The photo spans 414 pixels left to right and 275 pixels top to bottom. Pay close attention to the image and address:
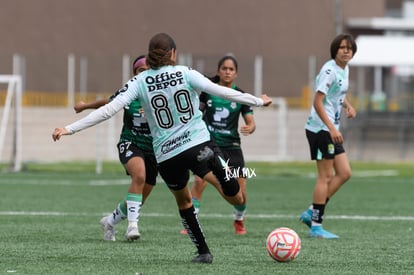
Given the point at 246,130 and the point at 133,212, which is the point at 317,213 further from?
the point at 133,212

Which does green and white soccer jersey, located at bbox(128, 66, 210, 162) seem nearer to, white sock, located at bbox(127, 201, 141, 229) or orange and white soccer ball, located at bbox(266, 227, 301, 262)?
orange and white soccer ball, located at bbox(266, 227, 301, 262)

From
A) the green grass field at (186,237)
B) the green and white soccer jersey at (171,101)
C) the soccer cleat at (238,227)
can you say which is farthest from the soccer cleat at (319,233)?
the green and white soccer jersey at (171,101)

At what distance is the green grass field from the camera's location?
8.90 metres

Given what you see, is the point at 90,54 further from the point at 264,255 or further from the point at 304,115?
the point at 264,255

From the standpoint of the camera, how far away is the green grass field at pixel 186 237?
8.90 metres

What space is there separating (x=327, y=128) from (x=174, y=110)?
3.22 meters

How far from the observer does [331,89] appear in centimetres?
1171

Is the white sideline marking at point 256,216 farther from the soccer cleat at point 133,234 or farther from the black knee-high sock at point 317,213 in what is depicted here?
the soccer cleat at point 133,234

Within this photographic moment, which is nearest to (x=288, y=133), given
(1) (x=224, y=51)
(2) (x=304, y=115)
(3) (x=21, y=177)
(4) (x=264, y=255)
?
(2) (x=304, y=115)

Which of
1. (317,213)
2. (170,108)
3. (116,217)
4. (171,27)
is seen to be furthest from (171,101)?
(171,27)

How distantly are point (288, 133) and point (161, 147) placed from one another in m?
26.4

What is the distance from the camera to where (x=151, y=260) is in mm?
9203

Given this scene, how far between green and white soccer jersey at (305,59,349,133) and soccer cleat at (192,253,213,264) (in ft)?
10.3

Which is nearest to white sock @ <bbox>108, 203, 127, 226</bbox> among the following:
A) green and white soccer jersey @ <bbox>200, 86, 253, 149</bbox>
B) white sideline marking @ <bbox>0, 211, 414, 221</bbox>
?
green and white soccer jersey @ <bbox>200, 86, 253, 149</bbox>
